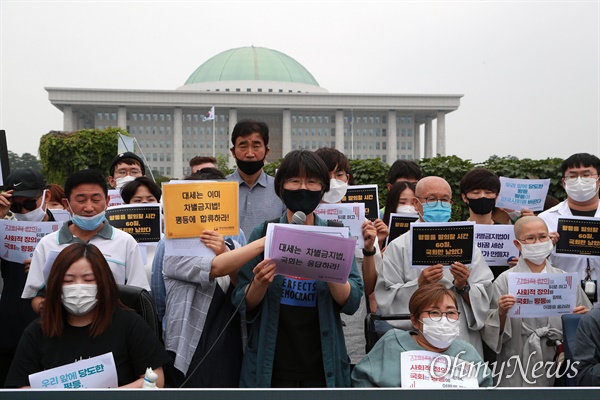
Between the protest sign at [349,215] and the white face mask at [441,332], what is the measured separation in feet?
3.87

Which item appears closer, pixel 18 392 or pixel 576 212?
pixel 18 392

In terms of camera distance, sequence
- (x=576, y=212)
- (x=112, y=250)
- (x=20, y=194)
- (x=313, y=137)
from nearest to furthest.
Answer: (x=112, y=250) → (x=20, y=194) → (x=576, y=212) → (x=313, y=137)

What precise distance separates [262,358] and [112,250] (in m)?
1.39

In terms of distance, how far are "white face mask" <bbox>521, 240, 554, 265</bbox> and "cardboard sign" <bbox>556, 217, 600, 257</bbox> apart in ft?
1.55

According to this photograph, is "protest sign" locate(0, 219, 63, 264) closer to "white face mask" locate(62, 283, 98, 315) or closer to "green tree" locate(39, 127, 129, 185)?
"white face mask" locate(62, 283, 98, 315)

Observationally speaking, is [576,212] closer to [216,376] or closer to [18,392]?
[216,376]

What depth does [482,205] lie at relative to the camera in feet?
17.4

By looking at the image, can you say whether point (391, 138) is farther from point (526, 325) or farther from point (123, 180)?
point (526, 325)

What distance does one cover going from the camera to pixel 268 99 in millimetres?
92750

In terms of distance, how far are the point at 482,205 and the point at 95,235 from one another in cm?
307

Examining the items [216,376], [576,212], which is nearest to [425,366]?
[216,376]

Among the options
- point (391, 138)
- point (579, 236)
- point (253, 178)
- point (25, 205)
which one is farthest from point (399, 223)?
point (391, 138)

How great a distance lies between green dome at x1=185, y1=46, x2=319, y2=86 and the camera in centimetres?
10588

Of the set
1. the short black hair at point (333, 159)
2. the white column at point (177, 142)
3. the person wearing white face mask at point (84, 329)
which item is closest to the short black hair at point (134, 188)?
the short black hair at point (333, 159)
